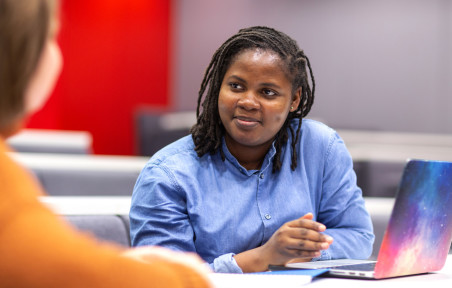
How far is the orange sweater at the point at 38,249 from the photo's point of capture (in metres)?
0.54

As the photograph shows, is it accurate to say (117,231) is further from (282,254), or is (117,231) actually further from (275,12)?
(275,12)

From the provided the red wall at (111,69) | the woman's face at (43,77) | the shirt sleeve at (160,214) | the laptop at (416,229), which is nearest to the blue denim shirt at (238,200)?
the shirt sleeve at (160,214)

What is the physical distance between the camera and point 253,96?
1.64 metres

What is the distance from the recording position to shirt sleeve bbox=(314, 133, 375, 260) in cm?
170

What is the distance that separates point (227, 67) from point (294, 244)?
561mm

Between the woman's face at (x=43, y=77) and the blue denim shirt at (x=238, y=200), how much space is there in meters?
0.87

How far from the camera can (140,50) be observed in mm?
7340

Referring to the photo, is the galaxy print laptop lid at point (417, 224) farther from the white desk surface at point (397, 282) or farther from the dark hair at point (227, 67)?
the dark hair at point (227, 67)

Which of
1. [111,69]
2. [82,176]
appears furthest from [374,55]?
[82,176]

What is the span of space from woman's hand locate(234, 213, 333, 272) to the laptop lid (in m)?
0.15

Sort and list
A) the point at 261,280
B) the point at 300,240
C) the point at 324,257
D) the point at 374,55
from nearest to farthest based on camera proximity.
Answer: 1. the point at 261,280
2. the point at 300,240
3. the point at 324,257
4. the point at 374,55

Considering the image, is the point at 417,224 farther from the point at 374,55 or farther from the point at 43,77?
the point at 374,55

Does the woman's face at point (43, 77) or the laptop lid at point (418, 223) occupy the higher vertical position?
the woman's face at point (43, 77)

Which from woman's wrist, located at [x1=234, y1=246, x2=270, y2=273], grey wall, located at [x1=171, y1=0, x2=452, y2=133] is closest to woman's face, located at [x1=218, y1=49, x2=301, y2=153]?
woman's wrist, located at [x1=234, y1=246, x2=270, y2=273]
